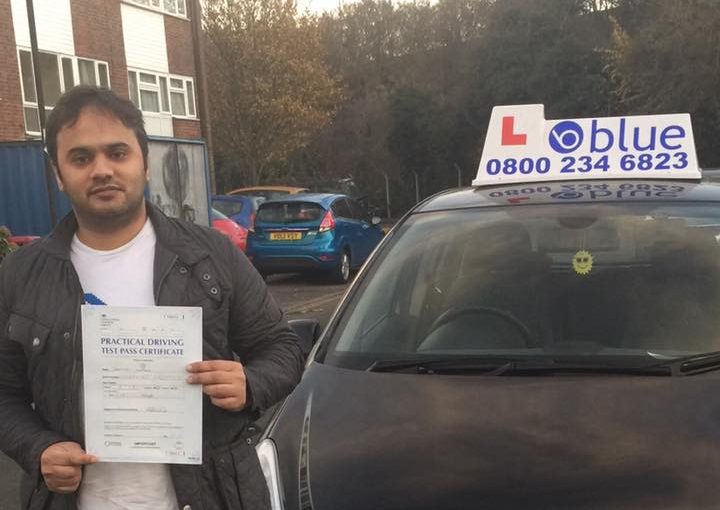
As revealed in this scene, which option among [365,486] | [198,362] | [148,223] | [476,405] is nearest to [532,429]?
[476,405]

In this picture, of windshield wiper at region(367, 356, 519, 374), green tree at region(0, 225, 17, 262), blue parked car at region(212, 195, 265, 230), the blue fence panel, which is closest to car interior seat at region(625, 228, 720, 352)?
windshield wiper at region(367, 356, 519, 374)

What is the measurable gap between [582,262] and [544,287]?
0.57ft

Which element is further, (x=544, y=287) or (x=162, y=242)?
(x=544, y=287)

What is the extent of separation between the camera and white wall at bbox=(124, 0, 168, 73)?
20.8 m

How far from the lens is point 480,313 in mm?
3020

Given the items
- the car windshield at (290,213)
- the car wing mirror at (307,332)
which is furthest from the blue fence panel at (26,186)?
the car wing mirror at (307,332)

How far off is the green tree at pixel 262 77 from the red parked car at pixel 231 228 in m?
13.5

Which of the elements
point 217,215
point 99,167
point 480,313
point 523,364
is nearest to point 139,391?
point 99,167

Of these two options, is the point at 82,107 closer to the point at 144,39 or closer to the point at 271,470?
the point at 271,470

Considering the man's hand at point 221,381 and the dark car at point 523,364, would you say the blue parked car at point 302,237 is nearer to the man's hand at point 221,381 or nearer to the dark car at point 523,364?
the dark car at point 523,364

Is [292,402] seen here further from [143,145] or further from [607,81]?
[607,81]

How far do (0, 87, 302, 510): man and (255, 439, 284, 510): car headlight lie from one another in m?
0.39

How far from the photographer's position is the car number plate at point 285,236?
41.3ft

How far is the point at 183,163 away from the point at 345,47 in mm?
30794
